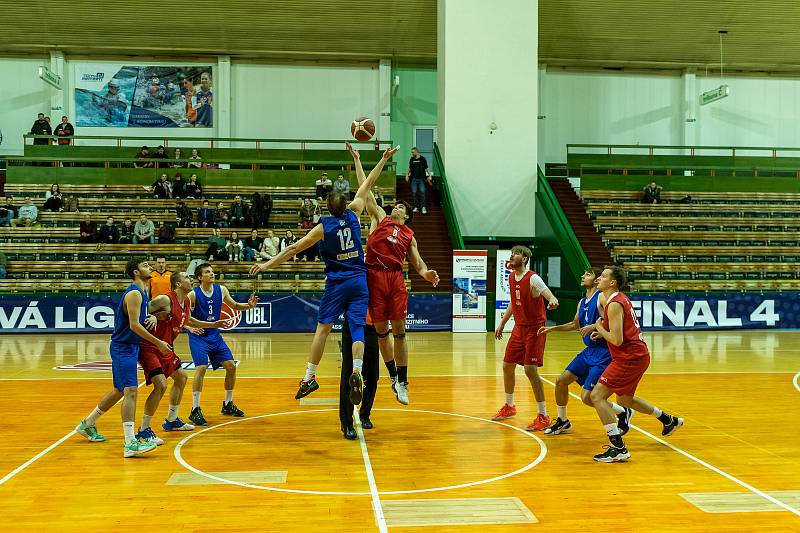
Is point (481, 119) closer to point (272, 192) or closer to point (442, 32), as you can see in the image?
point (442, 32)

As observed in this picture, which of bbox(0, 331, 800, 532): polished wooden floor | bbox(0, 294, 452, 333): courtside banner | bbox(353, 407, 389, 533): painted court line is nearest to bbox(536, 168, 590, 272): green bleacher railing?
bbox(0, 294, 452, 333): courtside banner

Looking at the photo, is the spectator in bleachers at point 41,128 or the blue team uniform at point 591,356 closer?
the blue team uniform at point 591,356

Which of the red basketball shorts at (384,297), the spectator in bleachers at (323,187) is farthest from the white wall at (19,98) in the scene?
the red basketball shorts at (384,297)

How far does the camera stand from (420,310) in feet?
62.9

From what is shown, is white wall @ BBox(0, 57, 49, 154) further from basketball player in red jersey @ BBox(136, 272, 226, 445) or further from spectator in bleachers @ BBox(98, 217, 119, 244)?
basketball player in red jersey @ BBox(136, 272, 226, 445)

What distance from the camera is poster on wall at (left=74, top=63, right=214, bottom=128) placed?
26.8m

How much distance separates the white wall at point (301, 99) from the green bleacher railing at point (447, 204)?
5.13 m

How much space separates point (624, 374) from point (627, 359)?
15cm

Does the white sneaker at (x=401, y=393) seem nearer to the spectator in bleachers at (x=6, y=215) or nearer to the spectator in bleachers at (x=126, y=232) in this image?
the spectator in bleachers at (x=126, y=232)

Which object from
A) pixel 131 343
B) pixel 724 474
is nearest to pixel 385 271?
pixel 131 343

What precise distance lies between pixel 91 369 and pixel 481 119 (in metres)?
14.2

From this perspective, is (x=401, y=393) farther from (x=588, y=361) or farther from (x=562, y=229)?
(x=562, y=229)

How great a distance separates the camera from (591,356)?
7.52 meters

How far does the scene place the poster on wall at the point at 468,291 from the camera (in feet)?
63.0
